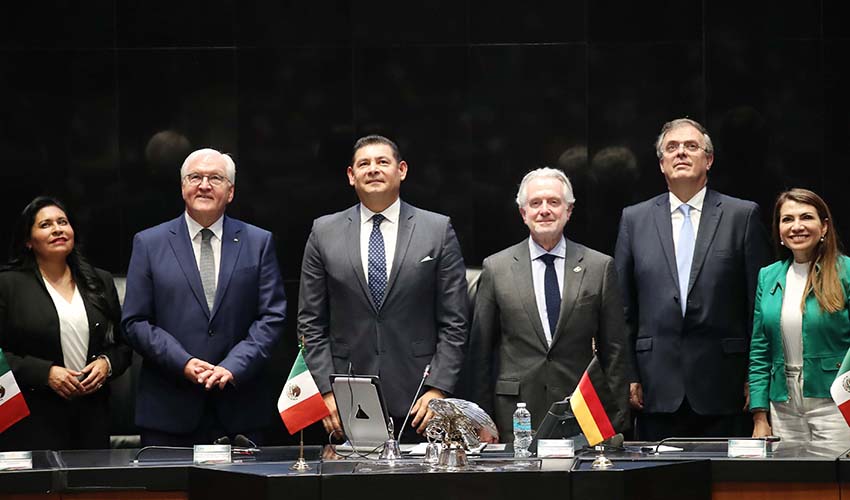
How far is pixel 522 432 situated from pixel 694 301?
1286 millimetres

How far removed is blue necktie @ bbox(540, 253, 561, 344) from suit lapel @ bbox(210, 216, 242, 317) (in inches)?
52.4

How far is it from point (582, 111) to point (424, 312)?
2.07m

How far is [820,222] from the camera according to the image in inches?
215

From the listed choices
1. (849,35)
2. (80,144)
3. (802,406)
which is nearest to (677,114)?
(849,35)

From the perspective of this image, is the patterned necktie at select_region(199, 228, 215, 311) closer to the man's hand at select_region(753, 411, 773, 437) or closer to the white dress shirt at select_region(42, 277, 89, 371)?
the white dress shirt at select_region(42, 277, 89, 371)

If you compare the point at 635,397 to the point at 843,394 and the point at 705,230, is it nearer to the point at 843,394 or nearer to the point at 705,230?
the point at 705,230

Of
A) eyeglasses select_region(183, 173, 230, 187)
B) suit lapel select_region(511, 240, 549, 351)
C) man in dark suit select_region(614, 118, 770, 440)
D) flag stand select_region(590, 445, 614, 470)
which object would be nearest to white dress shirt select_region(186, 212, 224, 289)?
eyeglasses select_region(183, 173, 230, 187)

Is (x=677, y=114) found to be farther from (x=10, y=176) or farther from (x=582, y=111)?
(x=10, y=176)

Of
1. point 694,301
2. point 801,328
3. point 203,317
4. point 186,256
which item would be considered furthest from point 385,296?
point 801,328

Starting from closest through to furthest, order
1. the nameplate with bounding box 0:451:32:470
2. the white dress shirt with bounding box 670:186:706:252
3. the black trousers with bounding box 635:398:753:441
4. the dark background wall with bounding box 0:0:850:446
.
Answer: the nameplate with bounding box 0:451:32:470 → the black trousers with bounding box 635:398:753:441 → the white dress shirt with bounding box 670:186:706:252 → the dark background wall with bounding box 0:0:850:446

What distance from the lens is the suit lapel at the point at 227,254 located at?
5.62m

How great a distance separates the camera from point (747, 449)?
439 centimetres

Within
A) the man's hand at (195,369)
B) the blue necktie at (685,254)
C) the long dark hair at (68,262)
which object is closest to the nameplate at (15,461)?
the man's hand at (195,369)

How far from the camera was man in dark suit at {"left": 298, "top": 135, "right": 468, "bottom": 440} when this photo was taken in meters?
5.54
